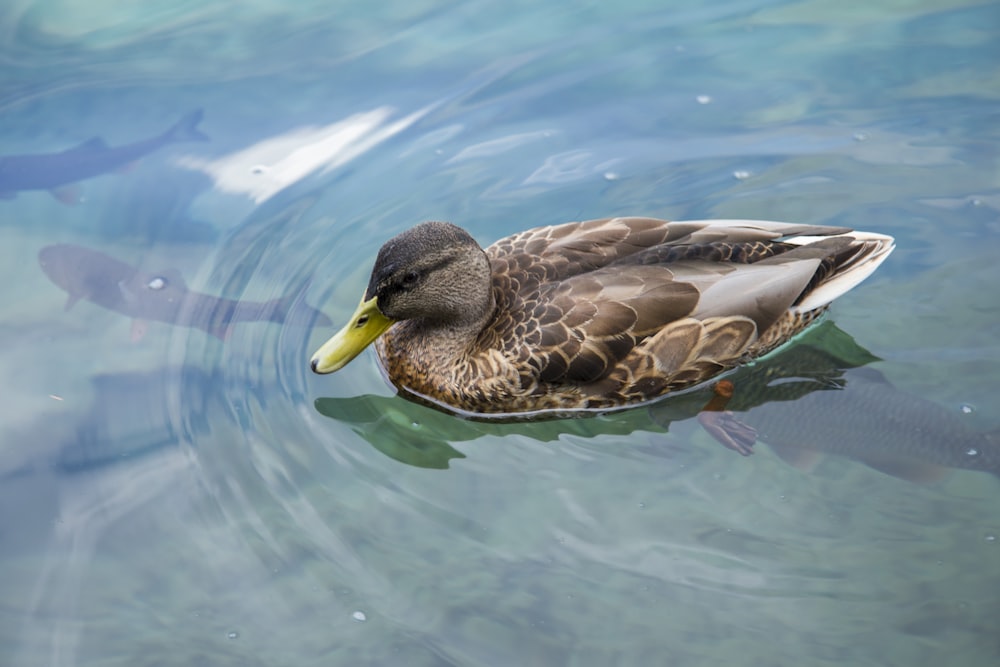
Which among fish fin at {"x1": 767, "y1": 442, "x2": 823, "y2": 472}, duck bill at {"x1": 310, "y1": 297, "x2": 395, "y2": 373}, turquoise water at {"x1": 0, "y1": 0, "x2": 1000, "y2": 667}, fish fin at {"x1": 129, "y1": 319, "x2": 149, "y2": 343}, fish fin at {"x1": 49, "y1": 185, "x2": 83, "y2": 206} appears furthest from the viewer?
fish fin at {"x1": 49, "y1": 185, "x2": 83, "y2": 206}

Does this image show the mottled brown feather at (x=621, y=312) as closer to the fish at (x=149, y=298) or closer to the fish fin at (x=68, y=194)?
the fish at (x=149, y=298)

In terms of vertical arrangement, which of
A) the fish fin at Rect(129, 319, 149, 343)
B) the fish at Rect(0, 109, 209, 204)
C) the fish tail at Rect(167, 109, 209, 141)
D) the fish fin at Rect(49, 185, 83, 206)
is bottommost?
the fish fin at Rect(129, 319, 149, 343)

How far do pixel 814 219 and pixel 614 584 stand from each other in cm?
275

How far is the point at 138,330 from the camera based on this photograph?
5742 millimetres

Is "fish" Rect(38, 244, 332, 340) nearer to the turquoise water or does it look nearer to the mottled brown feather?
the turquoise water

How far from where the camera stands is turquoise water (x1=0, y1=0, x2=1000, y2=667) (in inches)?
174

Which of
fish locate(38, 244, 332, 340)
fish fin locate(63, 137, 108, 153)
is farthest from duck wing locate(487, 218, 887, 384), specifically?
A: fish fin locate(63, 137, 108, 153)

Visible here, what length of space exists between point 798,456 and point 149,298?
352 cm

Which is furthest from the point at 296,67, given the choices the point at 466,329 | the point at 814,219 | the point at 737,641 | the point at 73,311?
the point at 737,641

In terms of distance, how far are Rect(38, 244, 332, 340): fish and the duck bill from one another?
62 cm

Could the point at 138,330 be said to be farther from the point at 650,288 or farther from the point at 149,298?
the point at 650,288

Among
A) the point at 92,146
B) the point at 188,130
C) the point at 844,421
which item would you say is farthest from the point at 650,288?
the point at 92,146

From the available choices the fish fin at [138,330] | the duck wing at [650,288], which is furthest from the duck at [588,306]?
the fish fin at [138,330]

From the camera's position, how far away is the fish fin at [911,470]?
15.9 ft
